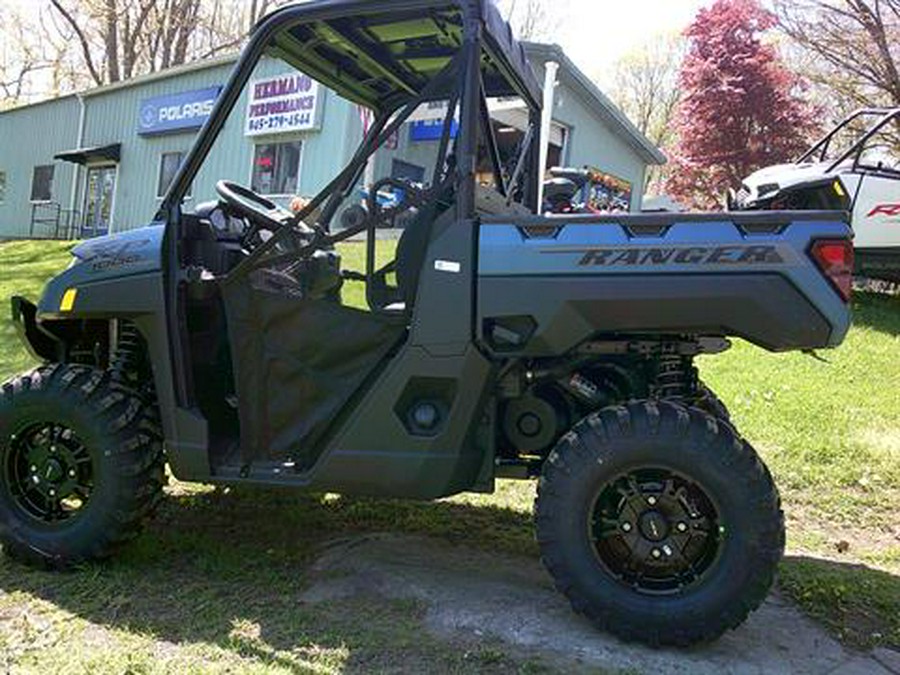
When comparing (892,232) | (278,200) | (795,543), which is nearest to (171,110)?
(892,232)

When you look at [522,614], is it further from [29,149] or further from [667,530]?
[29,149]

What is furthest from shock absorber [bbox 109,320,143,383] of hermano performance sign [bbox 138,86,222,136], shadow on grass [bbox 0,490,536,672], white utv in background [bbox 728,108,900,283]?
hermano performance sign [bbox 138,86,222,136]

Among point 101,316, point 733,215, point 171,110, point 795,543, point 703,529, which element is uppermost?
point 171,110

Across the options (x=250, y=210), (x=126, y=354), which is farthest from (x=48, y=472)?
(x=250, y=210)

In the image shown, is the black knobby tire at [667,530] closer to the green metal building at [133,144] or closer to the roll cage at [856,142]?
the roll cage at [856,142]

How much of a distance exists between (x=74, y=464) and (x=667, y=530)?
2.44m

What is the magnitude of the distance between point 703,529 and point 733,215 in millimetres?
1112

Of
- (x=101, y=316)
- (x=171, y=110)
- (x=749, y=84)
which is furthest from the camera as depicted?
(x=749, y=84)

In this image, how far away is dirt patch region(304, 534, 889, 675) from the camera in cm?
295

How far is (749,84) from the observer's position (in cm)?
2058

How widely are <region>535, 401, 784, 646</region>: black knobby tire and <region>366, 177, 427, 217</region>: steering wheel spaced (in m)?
1.08

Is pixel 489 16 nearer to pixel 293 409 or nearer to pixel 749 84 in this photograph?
pixel 293 409

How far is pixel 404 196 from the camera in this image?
3.43 metres

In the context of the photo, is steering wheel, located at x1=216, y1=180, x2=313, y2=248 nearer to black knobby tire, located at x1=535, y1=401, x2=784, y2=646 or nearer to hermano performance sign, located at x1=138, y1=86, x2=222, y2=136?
black knobby tire, located at x1=535, y1=401, x2=784, y2=646
